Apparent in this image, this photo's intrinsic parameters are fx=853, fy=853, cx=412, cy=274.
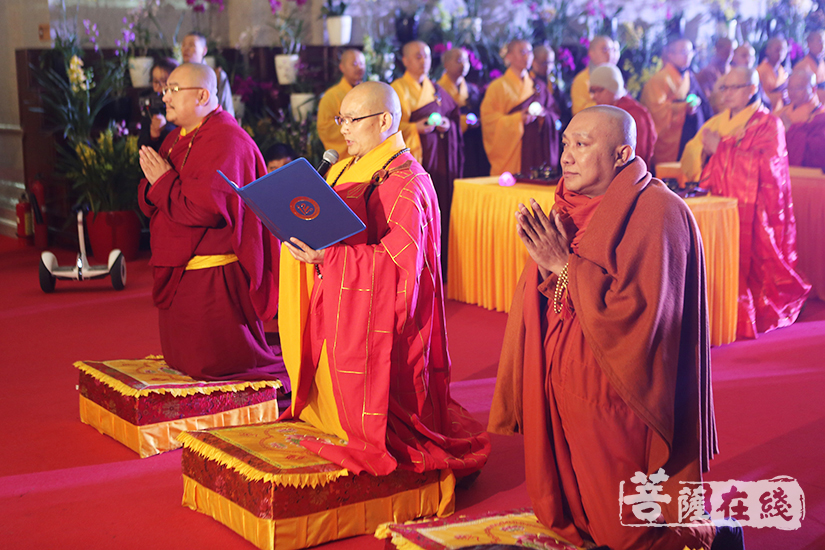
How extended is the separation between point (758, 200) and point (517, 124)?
8.46ft

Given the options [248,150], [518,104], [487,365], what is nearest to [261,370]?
[248,150]

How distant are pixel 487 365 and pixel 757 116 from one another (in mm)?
2441

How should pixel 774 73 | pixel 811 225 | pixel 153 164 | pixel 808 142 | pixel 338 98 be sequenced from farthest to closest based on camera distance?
1. pixel 774 73
2. pixel 338 98
3. pixel 808 142
4. pixel 811 225
5. pixel 153 164

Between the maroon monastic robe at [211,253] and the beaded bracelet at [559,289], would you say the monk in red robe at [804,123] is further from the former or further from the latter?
the beaded bracelet at [559,289]

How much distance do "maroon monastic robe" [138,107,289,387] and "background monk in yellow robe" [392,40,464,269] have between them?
10.8 feet

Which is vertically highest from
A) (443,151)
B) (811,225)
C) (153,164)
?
(153,164)

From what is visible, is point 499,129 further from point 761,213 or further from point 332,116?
point 761,213

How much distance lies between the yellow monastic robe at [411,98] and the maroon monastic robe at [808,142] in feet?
9.92

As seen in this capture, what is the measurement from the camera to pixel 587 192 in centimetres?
233

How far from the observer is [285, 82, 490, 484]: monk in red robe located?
277 cm

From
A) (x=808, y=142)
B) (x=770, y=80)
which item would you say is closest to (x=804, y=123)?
(x=808, y=142)

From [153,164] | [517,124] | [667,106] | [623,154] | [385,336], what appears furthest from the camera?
[667,106]

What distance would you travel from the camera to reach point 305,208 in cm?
264

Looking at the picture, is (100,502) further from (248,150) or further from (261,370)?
(248,150)
